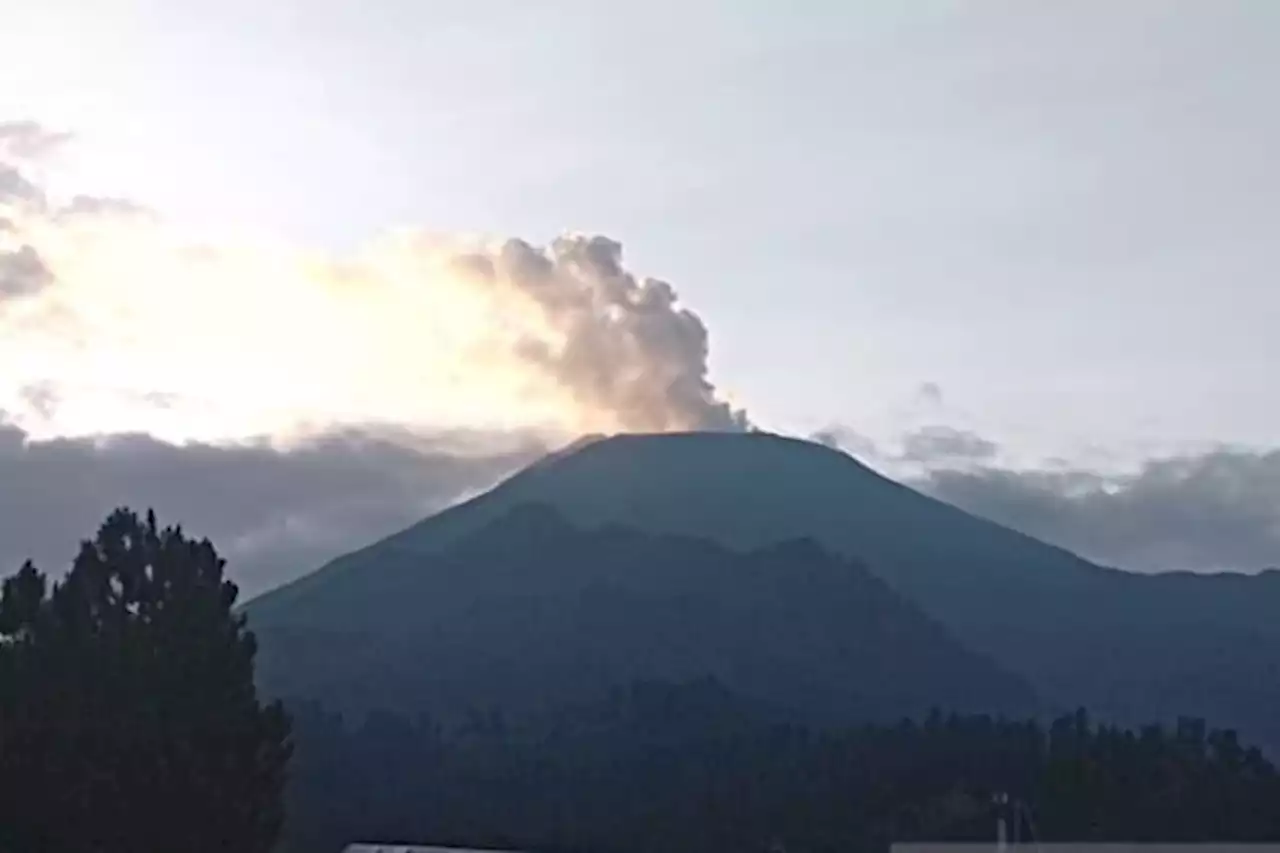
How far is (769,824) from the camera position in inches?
2881

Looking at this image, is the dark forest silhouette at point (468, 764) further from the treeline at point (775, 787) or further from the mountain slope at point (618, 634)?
the mountain slope at point (618, 634)

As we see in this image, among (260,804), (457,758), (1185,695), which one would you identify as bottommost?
(260,804)

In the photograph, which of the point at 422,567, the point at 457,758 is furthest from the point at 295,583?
the point at 457,758

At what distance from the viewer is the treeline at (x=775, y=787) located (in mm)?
65875

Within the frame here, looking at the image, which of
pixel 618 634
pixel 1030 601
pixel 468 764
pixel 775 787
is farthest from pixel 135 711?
pixel 1030 601

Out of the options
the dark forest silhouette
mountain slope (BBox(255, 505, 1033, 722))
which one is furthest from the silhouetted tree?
mountain slope (BBox(255, 505, 1033, 722))

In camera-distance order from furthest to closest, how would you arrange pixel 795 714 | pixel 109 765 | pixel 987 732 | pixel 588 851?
pixel 795 714 < pixel 987 732 < pixel 588 851 < pixel 109 765

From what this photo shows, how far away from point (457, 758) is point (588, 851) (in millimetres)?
34913

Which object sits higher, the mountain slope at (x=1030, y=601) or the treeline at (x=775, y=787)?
the mountain slope at (x=1030, y=601)

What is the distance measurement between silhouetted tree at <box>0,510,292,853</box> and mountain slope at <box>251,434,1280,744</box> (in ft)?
367

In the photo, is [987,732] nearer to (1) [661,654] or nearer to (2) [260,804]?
(2) [260,804]

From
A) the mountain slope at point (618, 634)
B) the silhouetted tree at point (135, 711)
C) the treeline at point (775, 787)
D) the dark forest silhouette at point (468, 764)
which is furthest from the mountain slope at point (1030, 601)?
the silhouetted tree at point (135, 711)

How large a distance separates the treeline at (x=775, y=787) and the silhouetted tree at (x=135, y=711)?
14428 mm

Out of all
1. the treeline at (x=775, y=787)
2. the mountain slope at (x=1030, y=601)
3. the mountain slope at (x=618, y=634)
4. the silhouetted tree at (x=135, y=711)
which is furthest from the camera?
the mountain slope at (x=1030, y=601)
